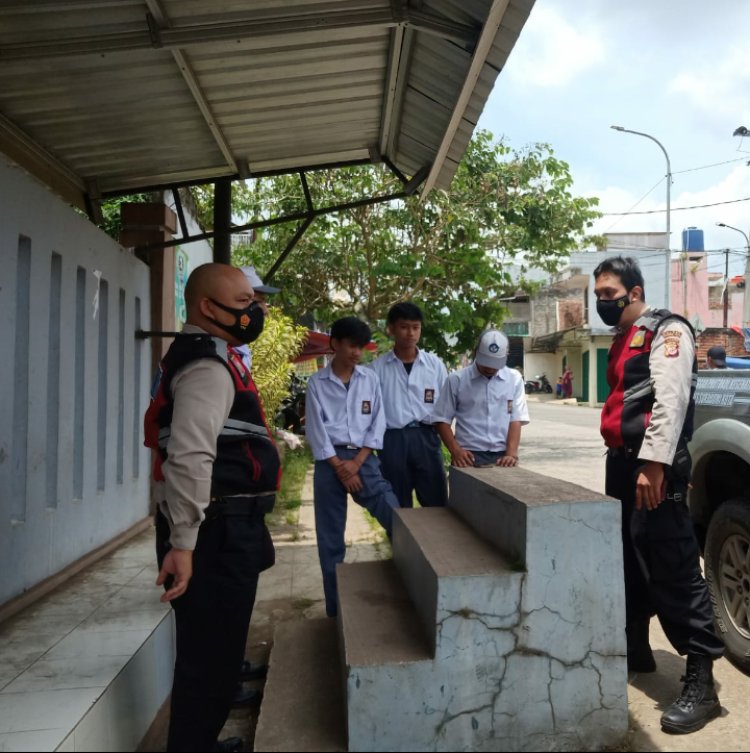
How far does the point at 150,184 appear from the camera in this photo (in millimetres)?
5875

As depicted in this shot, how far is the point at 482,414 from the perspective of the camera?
174 inches

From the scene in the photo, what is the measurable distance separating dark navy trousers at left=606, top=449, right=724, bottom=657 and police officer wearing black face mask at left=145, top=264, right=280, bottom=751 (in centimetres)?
164

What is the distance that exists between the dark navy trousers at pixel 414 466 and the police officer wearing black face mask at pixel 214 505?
202cm

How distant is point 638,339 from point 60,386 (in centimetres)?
336

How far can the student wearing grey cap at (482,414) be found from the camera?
4.39 metres

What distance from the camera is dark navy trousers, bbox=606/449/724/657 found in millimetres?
3007

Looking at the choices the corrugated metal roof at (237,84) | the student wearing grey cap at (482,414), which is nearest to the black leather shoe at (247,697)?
the student wearing grey cap at (482,414)

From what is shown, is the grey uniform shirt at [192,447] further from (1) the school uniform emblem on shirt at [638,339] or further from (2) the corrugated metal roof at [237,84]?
(2) the corrugated metal roof at [237,84]

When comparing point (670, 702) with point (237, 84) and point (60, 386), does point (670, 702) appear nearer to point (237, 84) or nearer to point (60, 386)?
point (60, 386)

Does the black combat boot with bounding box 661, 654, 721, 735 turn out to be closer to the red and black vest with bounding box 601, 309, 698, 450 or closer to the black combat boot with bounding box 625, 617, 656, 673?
the black combat boot with bounding box 625, 617, 656, 673

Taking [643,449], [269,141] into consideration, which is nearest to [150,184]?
[269,141]

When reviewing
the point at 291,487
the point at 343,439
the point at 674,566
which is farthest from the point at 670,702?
the point at 291,487

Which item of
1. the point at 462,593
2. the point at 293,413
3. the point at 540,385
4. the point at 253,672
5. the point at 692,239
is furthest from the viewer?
the point at 540,385

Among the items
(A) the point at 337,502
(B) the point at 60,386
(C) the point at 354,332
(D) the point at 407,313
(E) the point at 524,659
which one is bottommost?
(E) the point at 524,659
